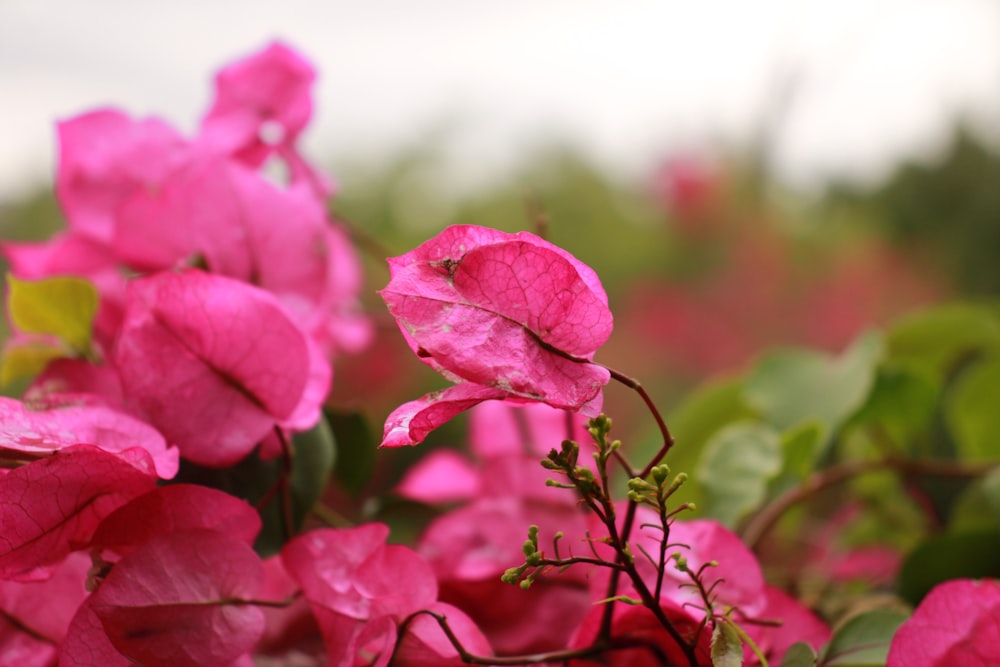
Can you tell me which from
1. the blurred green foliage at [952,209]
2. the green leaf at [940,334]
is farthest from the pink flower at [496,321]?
the blurred green foliage at [952,209]

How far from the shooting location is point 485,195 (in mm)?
923

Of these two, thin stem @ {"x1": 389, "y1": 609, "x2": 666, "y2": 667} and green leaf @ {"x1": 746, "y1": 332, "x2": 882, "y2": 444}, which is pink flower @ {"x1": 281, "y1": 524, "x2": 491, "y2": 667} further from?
green leaf @ {"x1": 746, "y1": 332, "x2": 882, "y2": 444}

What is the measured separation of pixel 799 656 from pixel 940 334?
0.64 ft

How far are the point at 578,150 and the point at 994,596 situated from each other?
1033 mm

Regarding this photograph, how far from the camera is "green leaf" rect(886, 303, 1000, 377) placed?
11.7 inches

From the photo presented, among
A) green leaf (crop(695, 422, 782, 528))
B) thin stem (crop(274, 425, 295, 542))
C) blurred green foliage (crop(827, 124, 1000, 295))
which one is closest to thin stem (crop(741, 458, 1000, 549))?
green leaf (crop(695, 422, 782, 528))

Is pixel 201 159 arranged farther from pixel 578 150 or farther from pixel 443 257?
pixel 578 150

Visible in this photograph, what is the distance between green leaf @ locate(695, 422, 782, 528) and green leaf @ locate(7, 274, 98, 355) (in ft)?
0.48

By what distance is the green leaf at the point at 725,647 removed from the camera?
0.13 metres

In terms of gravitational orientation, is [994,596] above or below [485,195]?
above

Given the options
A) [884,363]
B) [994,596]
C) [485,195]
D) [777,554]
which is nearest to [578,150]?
[485,195]

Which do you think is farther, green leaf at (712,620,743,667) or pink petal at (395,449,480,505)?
pink petal at (395,449,480,505)

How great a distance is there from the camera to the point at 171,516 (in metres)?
0.15

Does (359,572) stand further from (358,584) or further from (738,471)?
(738,471)
